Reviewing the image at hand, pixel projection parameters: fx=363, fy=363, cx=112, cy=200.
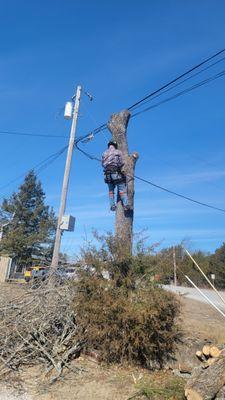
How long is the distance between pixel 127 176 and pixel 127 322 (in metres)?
3.05

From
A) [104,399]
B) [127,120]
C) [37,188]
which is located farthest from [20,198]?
[104,399]

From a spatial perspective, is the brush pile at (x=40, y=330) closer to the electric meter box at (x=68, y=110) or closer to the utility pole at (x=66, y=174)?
the utility pole at (x=66, y=174)

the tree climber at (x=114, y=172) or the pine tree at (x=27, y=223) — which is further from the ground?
the pine tree at (x=27, y=223)

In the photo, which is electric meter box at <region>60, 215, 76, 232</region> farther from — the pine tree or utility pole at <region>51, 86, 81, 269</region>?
the pine tree

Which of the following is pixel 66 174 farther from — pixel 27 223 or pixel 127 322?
pixel 27 223

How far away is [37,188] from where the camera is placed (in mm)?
48094

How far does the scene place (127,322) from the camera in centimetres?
564

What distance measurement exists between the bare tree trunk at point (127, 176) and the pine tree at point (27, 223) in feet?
109

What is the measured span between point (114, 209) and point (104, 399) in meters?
3.76

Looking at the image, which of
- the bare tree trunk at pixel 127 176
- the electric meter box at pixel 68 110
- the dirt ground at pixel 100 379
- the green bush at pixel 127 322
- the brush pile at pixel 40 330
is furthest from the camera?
the electric meter box at pixel 68 110

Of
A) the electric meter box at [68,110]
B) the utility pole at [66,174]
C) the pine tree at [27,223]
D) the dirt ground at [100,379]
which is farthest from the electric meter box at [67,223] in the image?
the pine tree at [27,223]

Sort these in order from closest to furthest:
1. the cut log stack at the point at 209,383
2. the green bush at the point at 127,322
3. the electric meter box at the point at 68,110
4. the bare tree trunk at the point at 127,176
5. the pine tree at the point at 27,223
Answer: the cut log stack at the point at 209,383
the green bush at the point at 127,322
the bare tree trunk at the point at 127,176
the electric meter box at the point at 68,110
the pine tree at the point at 27,223

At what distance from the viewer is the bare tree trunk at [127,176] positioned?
7.04 m

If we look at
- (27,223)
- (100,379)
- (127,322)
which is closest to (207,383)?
(127,322)
